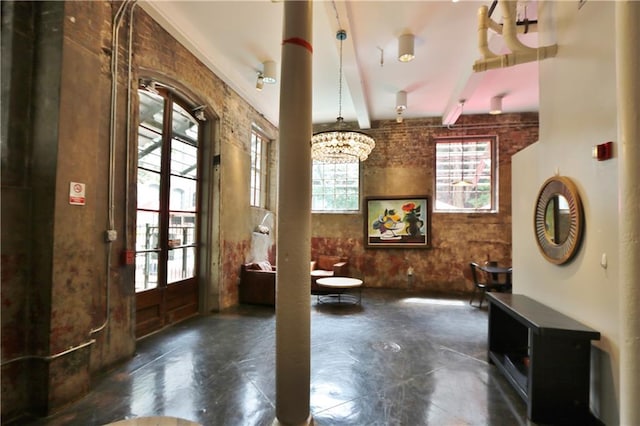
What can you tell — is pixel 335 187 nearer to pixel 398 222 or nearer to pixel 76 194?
pixel 398 222

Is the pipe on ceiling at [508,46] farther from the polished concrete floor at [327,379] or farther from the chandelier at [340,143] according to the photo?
the polished concrete floor at [327,379]

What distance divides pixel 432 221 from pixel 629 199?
6079 mm

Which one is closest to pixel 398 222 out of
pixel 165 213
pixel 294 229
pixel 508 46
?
pixel 508 46

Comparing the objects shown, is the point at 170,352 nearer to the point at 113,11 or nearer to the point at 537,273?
the point at 113,11

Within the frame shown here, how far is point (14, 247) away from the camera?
88.0 inches

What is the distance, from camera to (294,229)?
6.38ft

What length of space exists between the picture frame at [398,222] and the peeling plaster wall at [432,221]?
150 millimetres

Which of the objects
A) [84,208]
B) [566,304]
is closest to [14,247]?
[84,208]

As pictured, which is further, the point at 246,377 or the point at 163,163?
the point at 163,163

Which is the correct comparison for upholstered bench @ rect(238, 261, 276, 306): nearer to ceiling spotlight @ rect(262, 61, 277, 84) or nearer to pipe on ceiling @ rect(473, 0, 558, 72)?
ceiling spotlight @ rect(262, 61, 277, 84)

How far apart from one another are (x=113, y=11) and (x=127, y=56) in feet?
1.30

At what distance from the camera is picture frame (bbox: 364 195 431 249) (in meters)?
7.24

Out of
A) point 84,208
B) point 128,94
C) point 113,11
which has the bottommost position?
point 84,208

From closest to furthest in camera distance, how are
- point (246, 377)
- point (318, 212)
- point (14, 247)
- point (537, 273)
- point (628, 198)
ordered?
point (628, 198) < point (14, 247) < point (246, 377) < point (537, 273) < point (318, 212)
